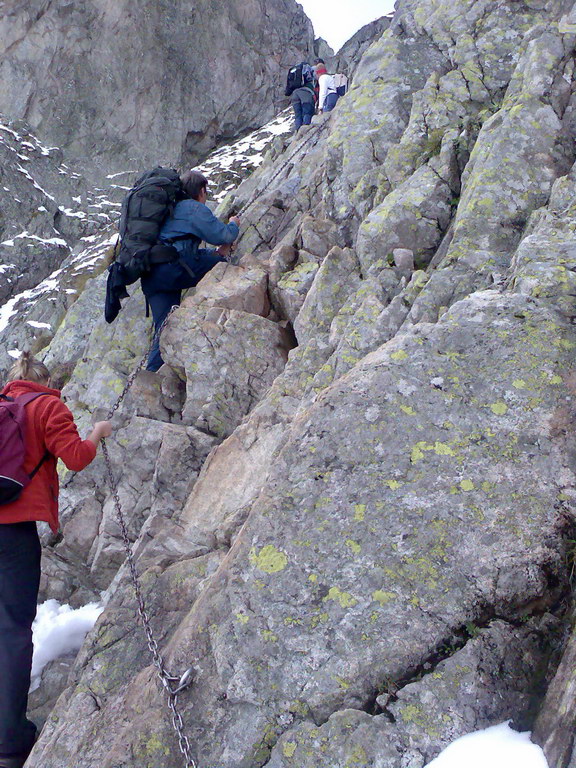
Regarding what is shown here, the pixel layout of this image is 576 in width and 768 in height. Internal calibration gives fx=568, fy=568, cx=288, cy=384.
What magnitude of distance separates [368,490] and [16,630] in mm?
3822

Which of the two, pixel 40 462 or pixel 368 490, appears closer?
pixel 368 490

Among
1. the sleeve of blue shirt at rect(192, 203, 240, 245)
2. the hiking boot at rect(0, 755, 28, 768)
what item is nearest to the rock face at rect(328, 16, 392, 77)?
the sleeve of blue shirt at rect(192, 203, 240, 245)

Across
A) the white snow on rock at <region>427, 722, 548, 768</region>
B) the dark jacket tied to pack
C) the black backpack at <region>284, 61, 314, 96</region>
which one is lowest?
the white snow on rock at <region>427, 722, 548, 768</region>

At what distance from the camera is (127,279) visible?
1055cm

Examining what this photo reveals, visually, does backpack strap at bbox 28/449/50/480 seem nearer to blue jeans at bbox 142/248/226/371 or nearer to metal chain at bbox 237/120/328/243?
blue jeans at bbox 142/248/226/371

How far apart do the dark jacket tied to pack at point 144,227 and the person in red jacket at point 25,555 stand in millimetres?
4417

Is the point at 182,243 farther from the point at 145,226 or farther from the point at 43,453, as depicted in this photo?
the point at 43,453

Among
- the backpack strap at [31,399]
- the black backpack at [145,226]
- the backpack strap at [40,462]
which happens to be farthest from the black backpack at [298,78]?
the backpack strap at [40,462]

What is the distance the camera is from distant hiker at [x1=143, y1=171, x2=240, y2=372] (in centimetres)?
1051

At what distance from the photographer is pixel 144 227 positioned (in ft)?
33.4

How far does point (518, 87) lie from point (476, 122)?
0.89 m

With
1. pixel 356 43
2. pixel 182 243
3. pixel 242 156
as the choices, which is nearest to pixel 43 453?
pixel 182 243

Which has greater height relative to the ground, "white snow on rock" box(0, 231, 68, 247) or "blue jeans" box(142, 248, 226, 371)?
"white snow on rock" box(0, 231, 68, 247)

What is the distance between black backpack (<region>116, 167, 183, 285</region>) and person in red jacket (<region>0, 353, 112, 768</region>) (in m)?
4.39
